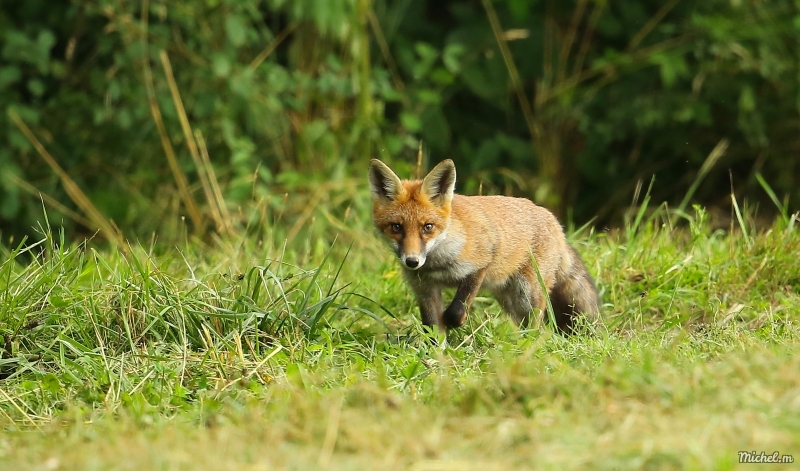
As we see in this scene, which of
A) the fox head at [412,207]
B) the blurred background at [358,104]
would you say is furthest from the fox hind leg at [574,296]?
the blurred background at [358,104]

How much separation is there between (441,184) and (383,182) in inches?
12.3

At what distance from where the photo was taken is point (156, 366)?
4324 millimetres

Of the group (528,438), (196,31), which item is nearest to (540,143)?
(196,31)

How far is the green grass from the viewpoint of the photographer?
3.04 meters

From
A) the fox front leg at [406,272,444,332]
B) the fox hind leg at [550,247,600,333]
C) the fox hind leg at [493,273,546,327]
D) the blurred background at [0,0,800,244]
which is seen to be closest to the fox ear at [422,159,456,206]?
the fox front leg at [406,272,444,332]

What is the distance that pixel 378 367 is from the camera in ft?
Result: 14.2

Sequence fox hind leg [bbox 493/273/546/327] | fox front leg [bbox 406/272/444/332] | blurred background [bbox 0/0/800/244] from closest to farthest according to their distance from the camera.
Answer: fox front leg [bbox 406/272/444/332] → fox hind leg [bbox 493/273/546/327] → blurred background [bbox 0/0/800/244]

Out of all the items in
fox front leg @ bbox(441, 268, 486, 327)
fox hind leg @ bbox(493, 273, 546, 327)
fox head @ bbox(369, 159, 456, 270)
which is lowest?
fox hind leg @ bbox(493, 273, 546, 327)

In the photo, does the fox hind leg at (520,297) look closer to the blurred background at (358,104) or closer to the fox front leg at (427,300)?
the fox front leg at (427,300)

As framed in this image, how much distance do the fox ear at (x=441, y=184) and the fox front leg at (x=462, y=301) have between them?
43cm

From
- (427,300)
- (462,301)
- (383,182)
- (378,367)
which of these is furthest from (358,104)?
(378,367)

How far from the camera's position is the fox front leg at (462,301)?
5.08 m

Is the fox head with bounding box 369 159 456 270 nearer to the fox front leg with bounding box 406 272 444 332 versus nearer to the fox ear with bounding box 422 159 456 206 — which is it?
the fox ear with bounding box 422 159 456 206

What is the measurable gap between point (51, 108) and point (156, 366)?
489 centimetres
